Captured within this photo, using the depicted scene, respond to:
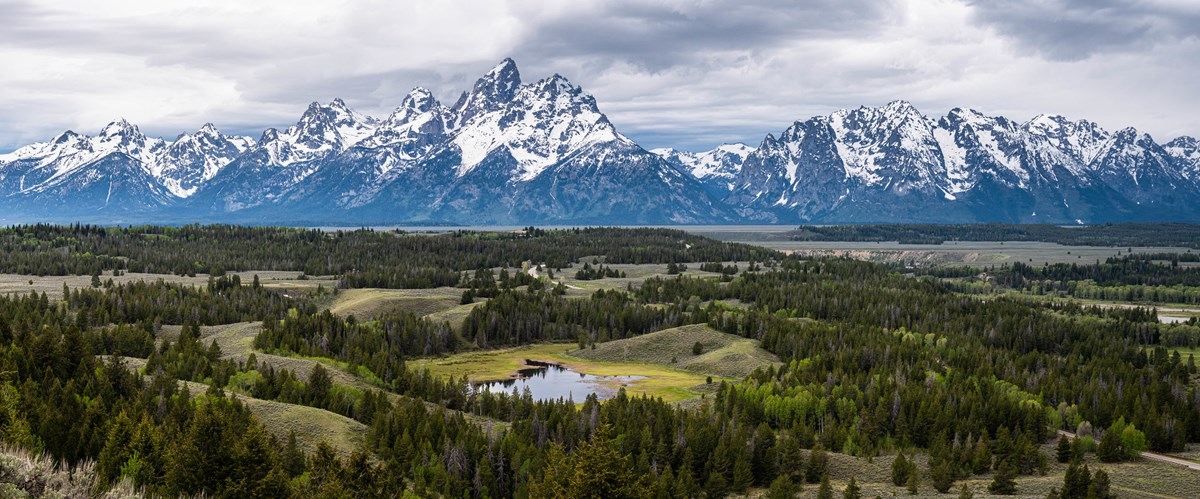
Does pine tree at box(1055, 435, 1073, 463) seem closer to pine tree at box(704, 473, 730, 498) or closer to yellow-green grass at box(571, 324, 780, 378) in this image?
pine tree at box(704, 473, 730, 498)

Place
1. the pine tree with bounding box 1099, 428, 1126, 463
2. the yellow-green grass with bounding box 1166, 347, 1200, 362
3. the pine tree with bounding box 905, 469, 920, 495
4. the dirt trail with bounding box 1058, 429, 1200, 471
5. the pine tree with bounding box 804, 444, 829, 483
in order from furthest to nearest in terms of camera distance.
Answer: the yellow-green grass with bounding box 1166, 347, 1200, 362 → the pine tree with bounding box 1099, 428, 1126, 463 → the dirt trail with bounding box 1058, 429, 1200, 471 → the pine tree with bounding box 804, 444, 829, 483 → the pine tree with bounding box 905, 469, 920, 495

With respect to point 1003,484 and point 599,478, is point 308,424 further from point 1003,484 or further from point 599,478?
point 1003,484

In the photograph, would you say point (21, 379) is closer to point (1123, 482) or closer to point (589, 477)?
point (589, 477)

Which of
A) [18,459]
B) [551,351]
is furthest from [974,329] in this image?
[18,459]

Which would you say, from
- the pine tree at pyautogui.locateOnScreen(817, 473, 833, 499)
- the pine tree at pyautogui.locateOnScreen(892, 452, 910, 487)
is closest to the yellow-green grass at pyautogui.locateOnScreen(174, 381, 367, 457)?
the pine tree at pyautogui.locateOnScreen(817, 473, 833, 499)

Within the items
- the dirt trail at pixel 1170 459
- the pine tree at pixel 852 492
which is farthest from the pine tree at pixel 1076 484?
the dirt trail at pixel 1170 459

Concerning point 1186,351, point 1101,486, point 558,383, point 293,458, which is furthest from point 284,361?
point 1186,351
